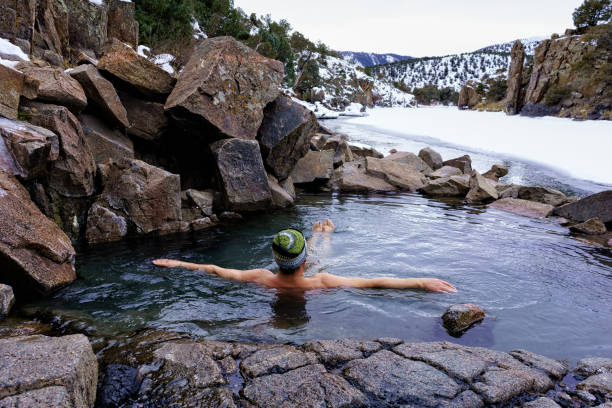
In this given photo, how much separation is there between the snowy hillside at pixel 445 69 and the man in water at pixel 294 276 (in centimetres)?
A: 13836

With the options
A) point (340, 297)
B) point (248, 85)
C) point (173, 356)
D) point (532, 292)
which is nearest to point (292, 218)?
point (248, 85)

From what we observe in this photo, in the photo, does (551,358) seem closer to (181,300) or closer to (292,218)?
(181,300)

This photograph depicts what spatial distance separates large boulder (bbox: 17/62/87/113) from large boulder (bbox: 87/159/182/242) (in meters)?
1.07

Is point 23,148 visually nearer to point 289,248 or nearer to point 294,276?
point 289,248

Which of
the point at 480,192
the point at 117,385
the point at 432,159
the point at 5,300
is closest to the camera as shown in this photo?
the point at 117,385

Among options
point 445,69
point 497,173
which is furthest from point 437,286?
point 445,69

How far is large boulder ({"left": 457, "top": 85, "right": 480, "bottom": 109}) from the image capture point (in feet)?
233

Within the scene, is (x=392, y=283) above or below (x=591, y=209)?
below

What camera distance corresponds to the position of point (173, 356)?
9.27 feet

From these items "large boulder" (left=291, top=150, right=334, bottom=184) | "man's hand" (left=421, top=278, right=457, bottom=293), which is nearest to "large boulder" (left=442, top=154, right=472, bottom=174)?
"large boulder" (left=291, top=150, right=334, bottom=184)

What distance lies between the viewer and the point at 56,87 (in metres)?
5.71

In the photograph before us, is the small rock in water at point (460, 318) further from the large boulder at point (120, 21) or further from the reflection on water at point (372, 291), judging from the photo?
the large boulder at point (120, 21)

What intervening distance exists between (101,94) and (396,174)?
8832mm

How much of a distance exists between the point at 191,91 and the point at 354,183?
5751 mm
